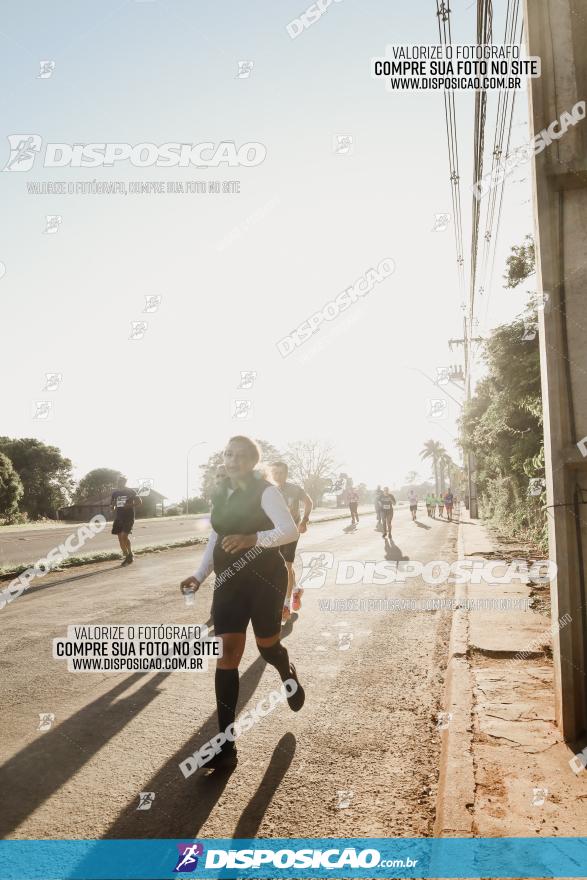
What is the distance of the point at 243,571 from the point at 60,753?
1561 millimetres

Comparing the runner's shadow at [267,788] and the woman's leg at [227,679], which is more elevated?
the woman's leg at [227,679]

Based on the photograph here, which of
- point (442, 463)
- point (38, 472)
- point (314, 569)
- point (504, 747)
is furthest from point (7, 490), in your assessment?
point (442, 463)

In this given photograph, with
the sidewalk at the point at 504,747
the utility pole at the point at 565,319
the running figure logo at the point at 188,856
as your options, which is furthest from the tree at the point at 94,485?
the running figure logo at the point at 188,856

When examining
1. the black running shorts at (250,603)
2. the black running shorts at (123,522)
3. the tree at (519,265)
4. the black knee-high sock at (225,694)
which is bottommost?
the black knee-high sock at (225,694)

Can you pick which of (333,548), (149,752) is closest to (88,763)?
(149,752)

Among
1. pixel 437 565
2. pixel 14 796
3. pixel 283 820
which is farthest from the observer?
pixel 437 565

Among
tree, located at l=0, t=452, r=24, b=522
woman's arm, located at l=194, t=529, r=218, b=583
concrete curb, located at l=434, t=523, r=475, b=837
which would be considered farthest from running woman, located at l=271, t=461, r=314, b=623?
tree, located at l=0, t=452, r=24, b=522

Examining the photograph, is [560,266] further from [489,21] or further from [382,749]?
[489,21]

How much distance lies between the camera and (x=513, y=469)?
1522 cm

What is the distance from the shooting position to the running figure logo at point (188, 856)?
7.66ft

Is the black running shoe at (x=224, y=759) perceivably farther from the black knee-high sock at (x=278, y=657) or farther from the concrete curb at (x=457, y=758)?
the concrete curb at (x=457, y=758)

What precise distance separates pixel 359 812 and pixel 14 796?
179 centimetres

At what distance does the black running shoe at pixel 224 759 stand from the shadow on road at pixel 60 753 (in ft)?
1.82

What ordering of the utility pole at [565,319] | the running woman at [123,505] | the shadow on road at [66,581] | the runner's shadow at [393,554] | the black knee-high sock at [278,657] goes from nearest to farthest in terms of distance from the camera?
1. the utility pole at [565,319]
2. the black knee-high sock at [278,657]
3. the shadow on road at [66,581]
4. the running woman at [123,505]
5. the runner's shadow at [393,554]
